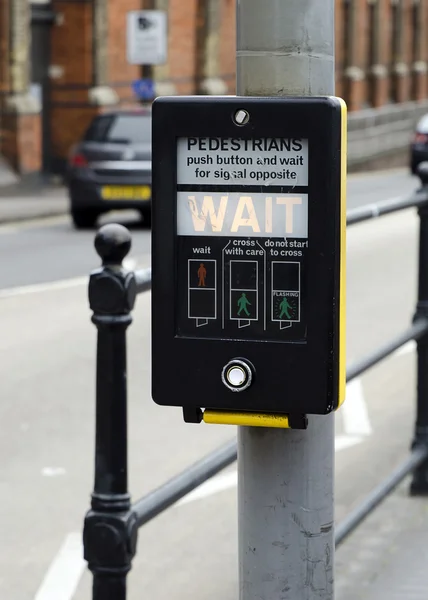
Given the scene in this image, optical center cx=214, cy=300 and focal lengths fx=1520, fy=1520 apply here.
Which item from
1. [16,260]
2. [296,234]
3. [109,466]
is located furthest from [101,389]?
[16,260]

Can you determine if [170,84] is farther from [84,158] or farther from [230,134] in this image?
[230,134]

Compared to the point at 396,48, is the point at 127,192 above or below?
below

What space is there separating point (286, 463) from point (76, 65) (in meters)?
29.3

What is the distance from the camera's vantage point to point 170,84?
35938 millimetres

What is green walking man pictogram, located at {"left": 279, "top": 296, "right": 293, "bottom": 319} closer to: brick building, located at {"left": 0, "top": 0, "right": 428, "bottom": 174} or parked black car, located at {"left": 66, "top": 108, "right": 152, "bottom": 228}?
parked black car, located at {"left": 66, "top": 108, "right": 152, "bottom": 228}

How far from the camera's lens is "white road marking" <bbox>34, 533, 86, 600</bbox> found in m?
5.03

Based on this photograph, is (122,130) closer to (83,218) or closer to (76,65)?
(83,218)

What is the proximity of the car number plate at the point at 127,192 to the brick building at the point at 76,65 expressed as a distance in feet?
21.9

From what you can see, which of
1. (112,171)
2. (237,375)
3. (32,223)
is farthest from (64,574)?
(32,223)

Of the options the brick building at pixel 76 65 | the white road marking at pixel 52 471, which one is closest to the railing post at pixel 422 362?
the white road marking at pixel 52 471

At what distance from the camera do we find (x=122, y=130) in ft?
67.5

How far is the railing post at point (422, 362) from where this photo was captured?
5449 mm

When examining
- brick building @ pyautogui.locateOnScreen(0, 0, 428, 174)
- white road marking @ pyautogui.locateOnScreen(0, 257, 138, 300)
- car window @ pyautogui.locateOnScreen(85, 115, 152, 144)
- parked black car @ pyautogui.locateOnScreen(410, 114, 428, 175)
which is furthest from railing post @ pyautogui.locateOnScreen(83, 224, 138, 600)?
parked black car @ pyautogui.locateOnScreen(410, 114, 428, 175)

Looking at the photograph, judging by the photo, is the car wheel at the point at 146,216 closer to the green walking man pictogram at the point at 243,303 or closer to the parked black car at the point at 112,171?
the parked black car at the point at 112,171
